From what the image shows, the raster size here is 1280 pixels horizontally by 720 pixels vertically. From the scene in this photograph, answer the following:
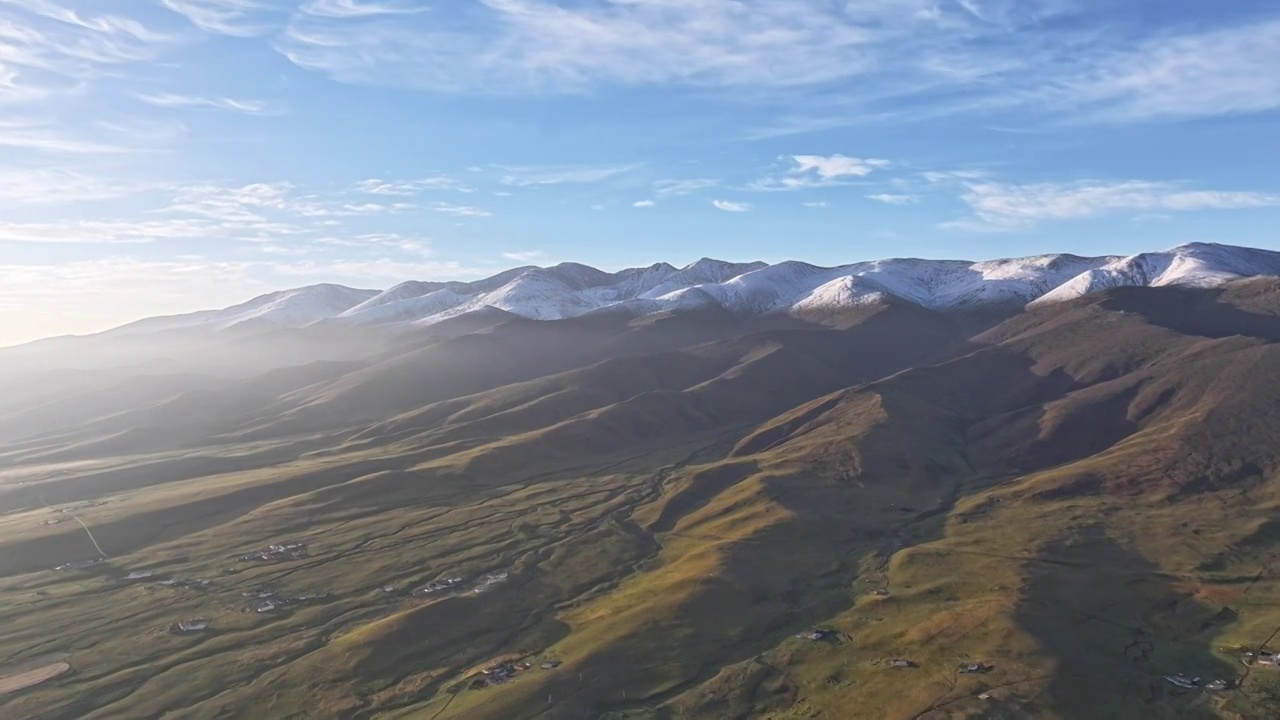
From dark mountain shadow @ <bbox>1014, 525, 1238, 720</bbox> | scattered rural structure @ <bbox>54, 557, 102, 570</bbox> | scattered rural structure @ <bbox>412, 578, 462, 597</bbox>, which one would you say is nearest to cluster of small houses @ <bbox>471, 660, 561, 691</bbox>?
scattered rural structure @ <bbox>412, 578, 462, 597</bbox>

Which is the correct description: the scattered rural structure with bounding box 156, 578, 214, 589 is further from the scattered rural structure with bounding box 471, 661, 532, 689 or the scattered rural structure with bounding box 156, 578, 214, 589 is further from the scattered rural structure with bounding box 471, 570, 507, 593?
the scattered rural structure with bounding box 471, 661, 532, 689

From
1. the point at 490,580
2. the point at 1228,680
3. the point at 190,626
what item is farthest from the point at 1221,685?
the point at 190,626

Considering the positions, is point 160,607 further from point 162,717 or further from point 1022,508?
point 1022,508

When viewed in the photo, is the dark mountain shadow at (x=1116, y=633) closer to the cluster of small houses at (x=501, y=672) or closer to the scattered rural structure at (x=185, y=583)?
the cluster of small houses at (x=501, y=672)

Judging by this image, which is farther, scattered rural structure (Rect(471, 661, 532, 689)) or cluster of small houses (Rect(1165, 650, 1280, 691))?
scattered rural structure (Rect(471, 661, 532, 689))

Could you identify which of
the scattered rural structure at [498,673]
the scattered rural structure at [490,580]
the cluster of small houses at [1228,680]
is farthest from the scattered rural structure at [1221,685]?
the scattered rural structure at [490,580]

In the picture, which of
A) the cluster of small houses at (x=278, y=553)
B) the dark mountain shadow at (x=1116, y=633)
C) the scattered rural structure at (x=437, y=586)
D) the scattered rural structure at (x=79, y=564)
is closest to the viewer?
the dark mountain shadow at (x=1116, y=633)

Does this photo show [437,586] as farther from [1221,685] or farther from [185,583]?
[1221,685]
